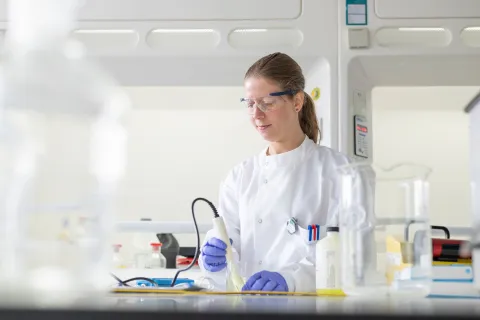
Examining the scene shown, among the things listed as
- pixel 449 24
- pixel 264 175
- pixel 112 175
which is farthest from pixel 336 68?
pixel 112 175

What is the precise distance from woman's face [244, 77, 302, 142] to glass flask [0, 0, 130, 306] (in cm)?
125

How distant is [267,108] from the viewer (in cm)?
203

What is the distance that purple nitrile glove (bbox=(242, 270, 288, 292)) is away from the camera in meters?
1.50

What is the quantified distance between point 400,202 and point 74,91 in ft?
2.04

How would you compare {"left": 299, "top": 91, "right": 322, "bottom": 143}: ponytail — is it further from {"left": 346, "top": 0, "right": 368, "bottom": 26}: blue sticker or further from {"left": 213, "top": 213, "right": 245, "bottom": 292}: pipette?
{"left": 213, "top": 213, "right": 245, "bottom": 292}: pipette

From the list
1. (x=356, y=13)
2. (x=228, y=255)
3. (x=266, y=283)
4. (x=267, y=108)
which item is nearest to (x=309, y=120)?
(x=267, y=108)

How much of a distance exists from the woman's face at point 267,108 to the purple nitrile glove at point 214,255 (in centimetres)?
45

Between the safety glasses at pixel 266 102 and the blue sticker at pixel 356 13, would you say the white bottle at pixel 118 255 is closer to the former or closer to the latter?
the safety glasses at pixel 266 102

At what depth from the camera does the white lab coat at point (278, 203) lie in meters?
1.95

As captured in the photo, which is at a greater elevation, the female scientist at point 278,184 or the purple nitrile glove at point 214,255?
the female scientist at point 278,184

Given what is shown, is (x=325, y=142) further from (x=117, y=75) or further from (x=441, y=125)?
(x=441, y=125)

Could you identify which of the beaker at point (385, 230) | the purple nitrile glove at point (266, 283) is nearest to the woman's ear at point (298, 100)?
the purple nitrile glove at point (266, 283)

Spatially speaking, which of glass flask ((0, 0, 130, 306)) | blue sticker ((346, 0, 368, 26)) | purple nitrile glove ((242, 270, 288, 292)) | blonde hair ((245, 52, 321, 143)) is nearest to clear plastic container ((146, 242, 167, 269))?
blonde hair ((245, 52, 321, 143))

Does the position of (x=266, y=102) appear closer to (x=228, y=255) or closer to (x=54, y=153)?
(x=228, y=255)
